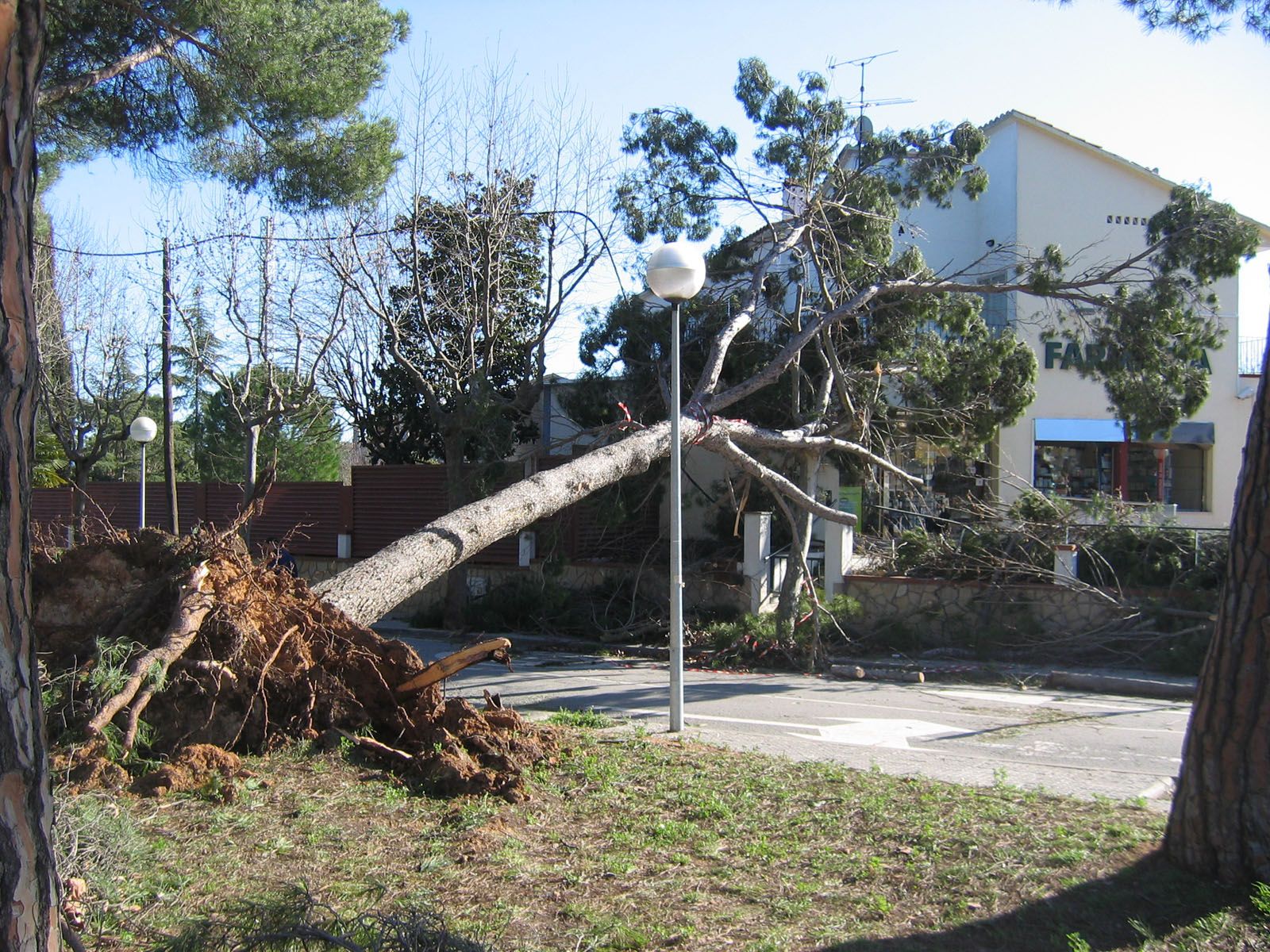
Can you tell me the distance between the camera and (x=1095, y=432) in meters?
22.5

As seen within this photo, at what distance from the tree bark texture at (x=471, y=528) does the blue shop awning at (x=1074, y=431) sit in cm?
1374

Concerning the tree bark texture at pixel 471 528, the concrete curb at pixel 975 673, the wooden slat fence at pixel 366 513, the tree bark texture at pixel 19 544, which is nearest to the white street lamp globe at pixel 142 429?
the wooden slat fence at pixel 366 513

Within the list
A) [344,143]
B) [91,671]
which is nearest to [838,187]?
[344,143]

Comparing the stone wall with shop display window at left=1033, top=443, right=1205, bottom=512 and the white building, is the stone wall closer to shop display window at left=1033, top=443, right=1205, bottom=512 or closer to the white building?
the white building

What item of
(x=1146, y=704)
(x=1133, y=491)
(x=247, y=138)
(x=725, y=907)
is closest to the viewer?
(x=725, y=907)

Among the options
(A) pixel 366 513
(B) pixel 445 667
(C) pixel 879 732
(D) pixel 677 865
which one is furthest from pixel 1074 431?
(D) pixel 677 865

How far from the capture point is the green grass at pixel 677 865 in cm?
399

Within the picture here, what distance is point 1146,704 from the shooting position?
10312 mm

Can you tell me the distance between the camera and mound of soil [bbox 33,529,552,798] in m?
5.95

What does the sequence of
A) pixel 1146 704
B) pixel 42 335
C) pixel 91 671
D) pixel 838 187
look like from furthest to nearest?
pixel 42 335
pixel 838 187
pixel 1146 704
pixel 91 671

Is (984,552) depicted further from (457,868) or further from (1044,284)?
(457,868)

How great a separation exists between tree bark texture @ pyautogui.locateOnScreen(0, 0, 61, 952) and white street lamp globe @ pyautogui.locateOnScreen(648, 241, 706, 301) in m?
5.81

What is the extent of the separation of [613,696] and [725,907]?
6661 mm

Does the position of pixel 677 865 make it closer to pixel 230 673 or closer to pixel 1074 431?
pixel 230 673
